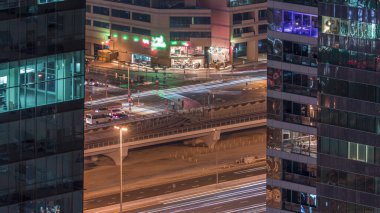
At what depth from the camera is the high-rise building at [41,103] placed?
143m

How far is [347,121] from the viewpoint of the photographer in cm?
17225

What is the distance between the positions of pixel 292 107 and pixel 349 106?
691 centimetres

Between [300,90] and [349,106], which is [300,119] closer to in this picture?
[300,90]

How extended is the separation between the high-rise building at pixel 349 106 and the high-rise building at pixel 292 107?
1149mm

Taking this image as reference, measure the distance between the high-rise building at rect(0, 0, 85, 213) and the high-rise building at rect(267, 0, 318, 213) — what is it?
32214 millimetres

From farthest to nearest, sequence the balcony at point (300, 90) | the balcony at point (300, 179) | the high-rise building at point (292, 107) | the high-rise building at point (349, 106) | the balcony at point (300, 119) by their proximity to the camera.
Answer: the balcony at point (300, 179)
the balcony at point (300, 119)
the balcony at point (300, 90)
the high-rise building at point (292, 107)
the high-rise building at point (349, 106)

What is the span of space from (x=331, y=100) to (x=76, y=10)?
35721mm

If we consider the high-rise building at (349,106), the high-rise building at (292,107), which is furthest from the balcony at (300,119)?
the high-rise building at (349,106)

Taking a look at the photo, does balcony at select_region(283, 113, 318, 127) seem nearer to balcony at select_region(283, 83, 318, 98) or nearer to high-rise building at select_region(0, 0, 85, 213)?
balcony at select_region(283, 83, 318, 98)

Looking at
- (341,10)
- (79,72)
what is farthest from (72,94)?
(341,10)

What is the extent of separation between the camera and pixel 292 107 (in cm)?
17688

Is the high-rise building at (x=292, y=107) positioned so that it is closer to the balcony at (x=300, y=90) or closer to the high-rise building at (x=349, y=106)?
the balcony at (x=300, y=90)

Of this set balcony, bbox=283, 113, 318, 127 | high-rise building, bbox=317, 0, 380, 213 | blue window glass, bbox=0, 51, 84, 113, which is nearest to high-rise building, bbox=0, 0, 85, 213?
blue window glass, bbox=0, 51, 84, 113

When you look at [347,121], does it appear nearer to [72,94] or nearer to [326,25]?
[326,25]
